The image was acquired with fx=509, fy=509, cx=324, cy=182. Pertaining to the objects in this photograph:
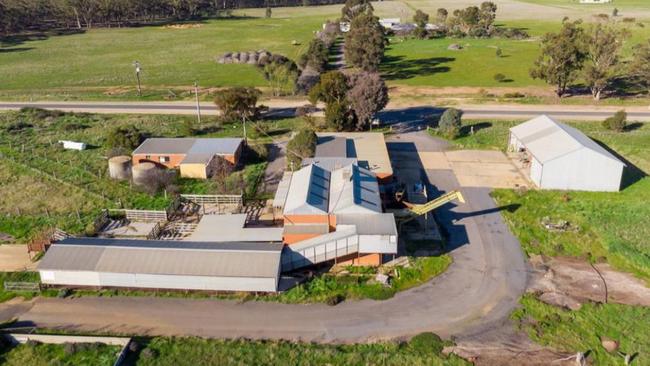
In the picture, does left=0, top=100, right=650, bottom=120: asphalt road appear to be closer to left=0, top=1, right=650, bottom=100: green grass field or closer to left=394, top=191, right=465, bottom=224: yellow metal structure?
left=0, top=1, right=650, bottom=100: green grass field

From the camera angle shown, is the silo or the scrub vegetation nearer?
the scrub vegetation

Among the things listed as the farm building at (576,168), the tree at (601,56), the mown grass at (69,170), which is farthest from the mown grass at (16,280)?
the tree at (601,56)

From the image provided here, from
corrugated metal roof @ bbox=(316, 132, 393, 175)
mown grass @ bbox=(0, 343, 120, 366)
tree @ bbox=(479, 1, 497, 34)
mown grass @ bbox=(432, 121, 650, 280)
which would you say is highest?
tree @ bbox=(479, 1, 497, 34)

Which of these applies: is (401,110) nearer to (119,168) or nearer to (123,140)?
(123,140)

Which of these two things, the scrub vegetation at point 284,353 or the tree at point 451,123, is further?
the tree at point 451,123

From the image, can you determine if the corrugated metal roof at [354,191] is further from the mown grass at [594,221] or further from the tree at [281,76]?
the tree at [281,76]

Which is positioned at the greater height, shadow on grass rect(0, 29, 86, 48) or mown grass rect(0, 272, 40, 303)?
shadow on grass rect(0, 29, 86, 48)

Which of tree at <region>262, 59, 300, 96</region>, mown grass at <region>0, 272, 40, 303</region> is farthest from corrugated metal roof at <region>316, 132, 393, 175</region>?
tree at <region>262, 59, 300, 96</region>
